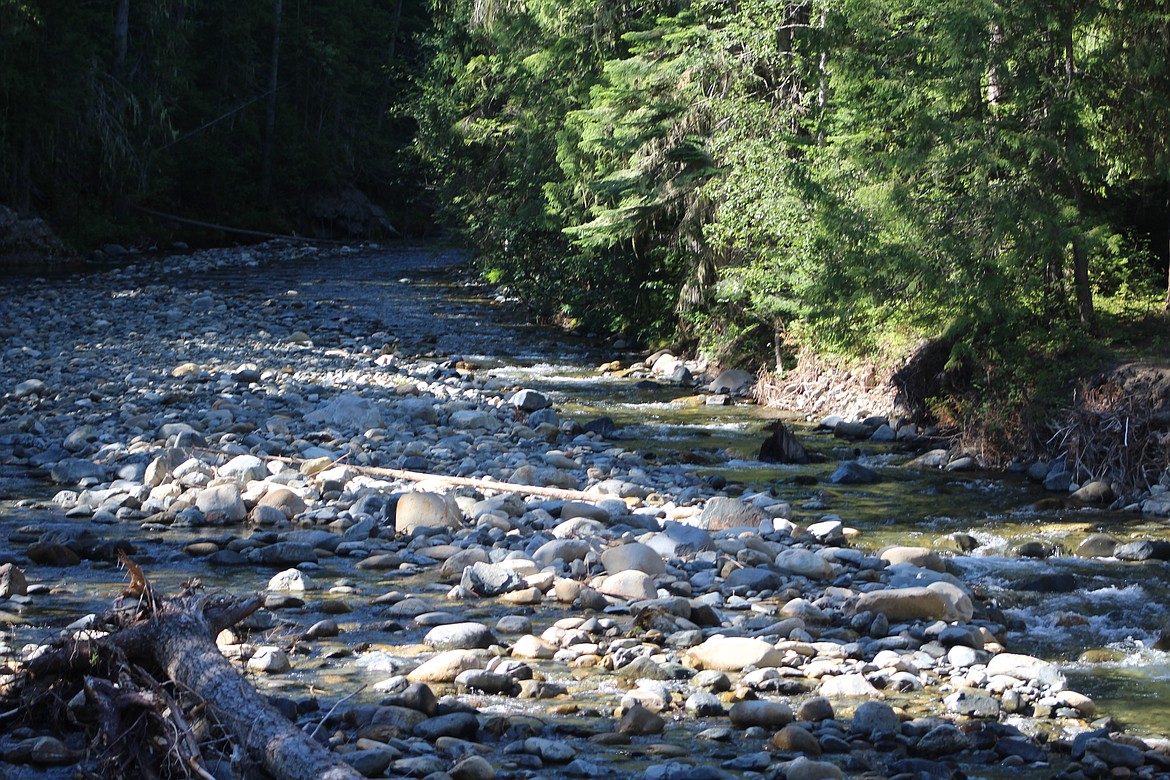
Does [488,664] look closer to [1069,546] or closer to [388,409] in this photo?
[1069,546]

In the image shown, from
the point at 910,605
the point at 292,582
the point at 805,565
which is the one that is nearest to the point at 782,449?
the point at 805,565

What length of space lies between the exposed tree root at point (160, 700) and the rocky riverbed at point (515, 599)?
0.12m

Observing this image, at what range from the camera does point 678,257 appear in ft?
57.9

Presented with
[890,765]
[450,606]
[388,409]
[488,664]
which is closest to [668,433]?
[388,409]

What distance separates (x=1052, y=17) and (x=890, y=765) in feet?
26.8

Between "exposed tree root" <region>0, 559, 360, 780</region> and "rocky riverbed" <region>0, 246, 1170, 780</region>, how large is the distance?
0.38 ft

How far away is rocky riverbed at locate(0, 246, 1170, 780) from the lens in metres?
4.60

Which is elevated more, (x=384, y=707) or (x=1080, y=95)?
(x=1080, y=95)

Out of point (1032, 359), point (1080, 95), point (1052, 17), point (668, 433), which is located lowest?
point (668, 433)

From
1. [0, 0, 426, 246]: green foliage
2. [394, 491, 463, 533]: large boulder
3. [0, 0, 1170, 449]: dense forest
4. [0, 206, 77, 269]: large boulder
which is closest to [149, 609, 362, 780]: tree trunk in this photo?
[394, 491, 463, 533]: large boulder

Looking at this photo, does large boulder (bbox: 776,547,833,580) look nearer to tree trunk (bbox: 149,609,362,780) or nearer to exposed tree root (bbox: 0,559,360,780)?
exposed tree root (bbox: 0,559,360,780)

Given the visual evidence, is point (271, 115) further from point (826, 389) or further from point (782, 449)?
point (782, 449)

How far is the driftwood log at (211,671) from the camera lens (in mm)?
3740

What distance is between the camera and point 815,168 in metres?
12.6
